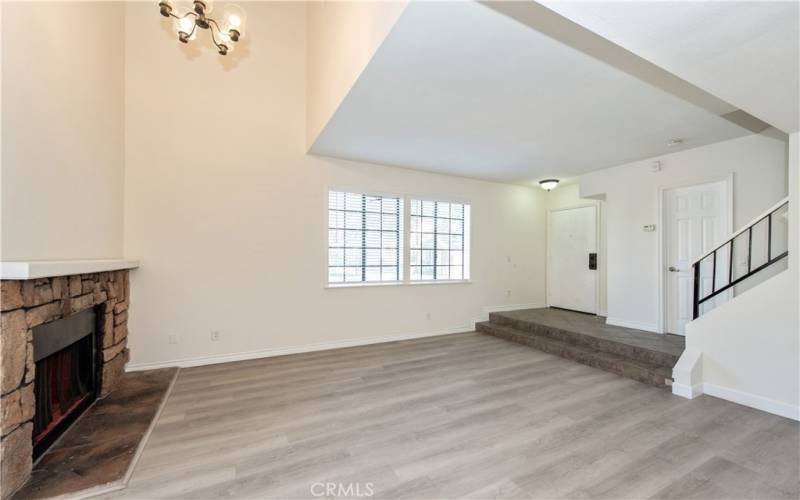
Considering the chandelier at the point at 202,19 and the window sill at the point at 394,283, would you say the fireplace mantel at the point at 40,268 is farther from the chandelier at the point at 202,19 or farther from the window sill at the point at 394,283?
the window sill at the point at 394,283

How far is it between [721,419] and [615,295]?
103 inches

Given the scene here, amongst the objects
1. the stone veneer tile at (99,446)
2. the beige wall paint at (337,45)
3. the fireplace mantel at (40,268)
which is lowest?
the stone veneer tile at (99,446)

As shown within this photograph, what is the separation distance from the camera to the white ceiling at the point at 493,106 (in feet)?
7.13

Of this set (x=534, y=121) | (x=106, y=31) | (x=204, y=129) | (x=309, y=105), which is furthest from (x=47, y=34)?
(x=534, y=121)

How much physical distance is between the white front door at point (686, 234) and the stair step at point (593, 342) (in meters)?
1.11

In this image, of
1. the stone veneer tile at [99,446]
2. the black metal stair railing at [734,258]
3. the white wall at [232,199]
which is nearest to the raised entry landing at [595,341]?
the black metal stair railing at [734,258]

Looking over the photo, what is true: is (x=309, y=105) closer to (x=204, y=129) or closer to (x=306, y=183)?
(x=306, y=183)

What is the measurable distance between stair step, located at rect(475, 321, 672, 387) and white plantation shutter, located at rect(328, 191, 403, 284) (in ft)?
6.70

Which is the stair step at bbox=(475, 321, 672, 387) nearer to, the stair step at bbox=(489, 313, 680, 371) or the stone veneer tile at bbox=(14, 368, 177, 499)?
the stair step at bbox=(489, 313, 680, 371)

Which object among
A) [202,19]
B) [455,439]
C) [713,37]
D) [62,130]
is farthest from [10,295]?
[713,37]

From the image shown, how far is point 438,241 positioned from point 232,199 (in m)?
3.24

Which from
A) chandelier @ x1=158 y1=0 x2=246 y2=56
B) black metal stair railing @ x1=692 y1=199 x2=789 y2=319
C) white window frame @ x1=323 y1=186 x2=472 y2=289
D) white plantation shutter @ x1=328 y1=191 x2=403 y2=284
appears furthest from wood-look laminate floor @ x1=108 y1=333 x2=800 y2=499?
chandelier @ x1=158 y1=0 x2=246 y2=56

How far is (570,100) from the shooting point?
2.98 metres

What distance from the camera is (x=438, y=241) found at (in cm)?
581
